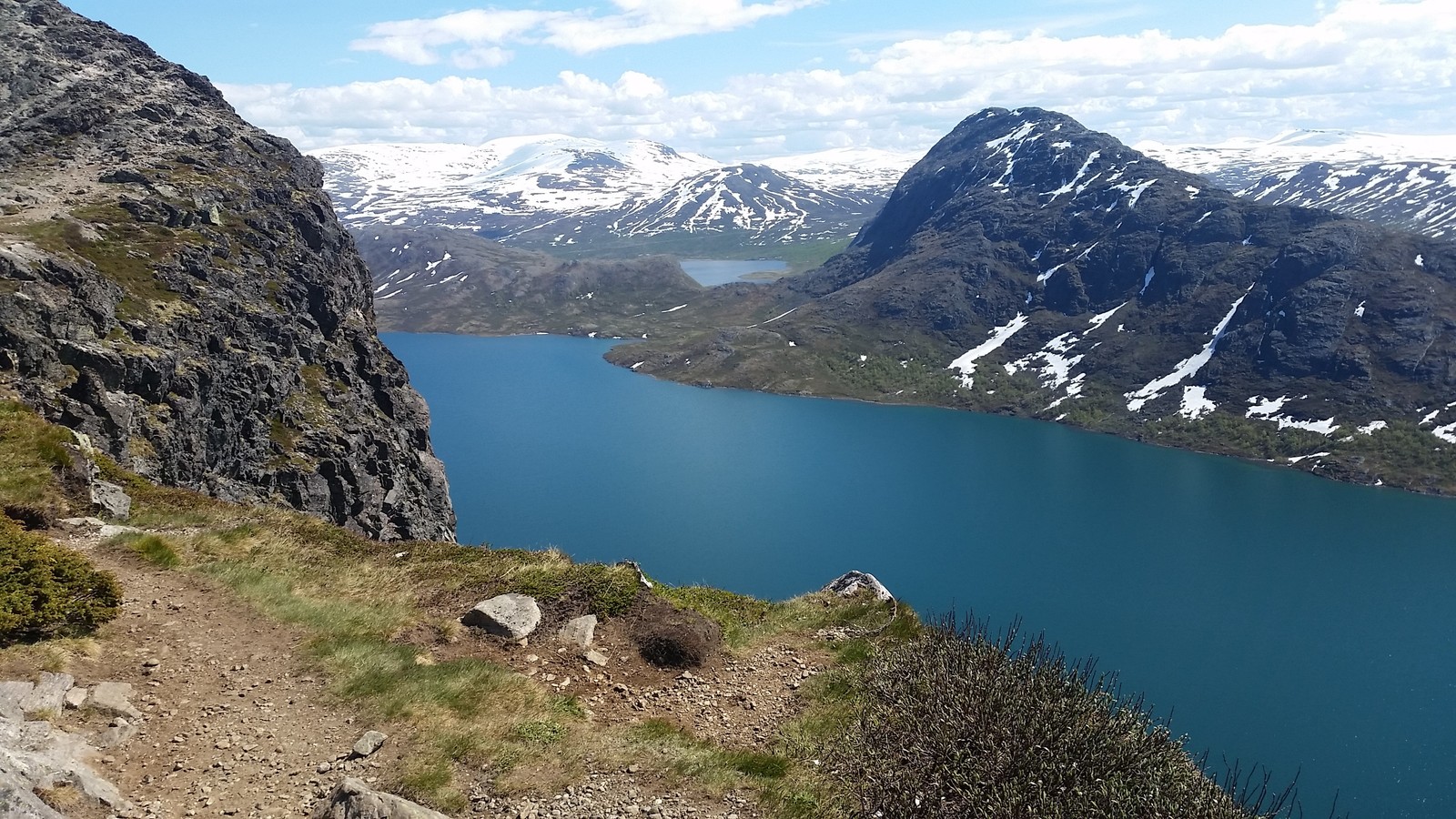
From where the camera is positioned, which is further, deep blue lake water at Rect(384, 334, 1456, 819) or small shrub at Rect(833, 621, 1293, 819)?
deep blue lake water at Rect(384, 334, 1456, 819)

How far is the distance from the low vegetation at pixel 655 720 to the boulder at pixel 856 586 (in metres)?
2.07

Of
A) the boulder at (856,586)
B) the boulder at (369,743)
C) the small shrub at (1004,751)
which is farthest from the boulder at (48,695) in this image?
the boulder at (856,586)

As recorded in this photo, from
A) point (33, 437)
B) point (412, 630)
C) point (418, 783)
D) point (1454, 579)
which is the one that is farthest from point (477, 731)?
point (1454, 579)

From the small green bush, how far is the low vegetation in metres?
0.04

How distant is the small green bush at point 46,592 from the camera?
16.4 metres

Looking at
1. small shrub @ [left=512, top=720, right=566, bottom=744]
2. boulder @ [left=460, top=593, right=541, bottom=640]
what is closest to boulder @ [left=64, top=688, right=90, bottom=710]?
small shrub @ [left=512, top=720, right=566, bottom=744]

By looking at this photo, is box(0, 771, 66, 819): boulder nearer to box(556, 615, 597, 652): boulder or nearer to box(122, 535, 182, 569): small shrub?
box(556, 615, 597, 652): boulder

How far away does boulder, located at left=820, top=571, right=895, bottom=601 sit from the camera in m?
27.8

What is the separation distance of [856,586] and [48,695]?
2206 centimetres

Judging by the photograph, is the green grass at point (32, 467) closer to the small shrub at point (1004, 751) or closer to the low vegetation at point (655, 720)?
the low vegetation at point (655, 720)

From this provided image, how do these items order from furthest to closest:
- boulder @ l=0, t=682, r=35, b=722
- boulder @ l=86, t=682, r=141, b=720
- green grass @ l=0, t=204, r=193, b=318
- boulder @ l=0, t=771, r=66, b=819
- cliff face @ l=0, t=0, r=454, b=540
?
green grass @ l=0, t=204, r=193, b=318
cliff face @ l=0, t=0, r=454, b=540
boulder @ l=86, t=682, r=141, b=720
boulder @ l=0, t=682, r=35, b=722
boulder @ l=0, t=771, r=66, b=819

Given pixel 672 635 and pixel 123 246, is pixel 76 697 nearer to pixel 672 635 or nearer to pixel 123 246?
pixel 672 635

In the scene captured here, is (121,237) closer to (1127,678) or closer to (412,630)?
(412,630)

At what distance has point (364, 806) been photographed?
12961mm
